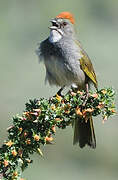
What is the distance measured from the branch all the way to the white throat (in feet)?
7.16

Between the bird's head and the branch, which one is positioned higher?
the bird's head

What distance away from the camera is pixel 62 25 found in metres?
8.05

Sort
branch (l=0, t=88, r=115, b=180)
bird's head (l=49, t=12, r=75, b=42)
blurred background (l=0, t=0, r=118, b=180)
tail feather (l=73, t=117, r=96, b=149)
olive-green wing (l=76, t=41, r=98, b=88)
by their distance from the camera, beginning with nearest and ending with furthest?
branch (l=0, t=88, r=115, b=180) → tail feather (l=73, t=117, r=96, b=149) → olive-green wing (l=76, t=41, r=98, b=88) → bird's head (l=49, t=12, r=75, b=42) → blurred background (l=0, t=0, r=118, b=180)

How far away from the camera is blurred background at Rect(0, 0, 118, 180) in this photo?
510 inches

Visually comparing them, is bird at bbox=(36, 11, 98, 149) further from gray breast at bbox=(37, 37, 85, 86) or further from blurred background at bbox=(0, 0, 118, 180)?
blurred background at bbox=(0, 0, 118, 180)

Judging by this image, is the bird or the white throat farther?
the white throat

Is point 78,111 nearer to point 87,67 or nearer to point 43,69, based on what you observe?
point 87,67

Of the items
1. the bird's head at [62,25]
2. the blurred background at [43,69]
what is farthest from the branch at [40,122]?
the blurred background at [43,69]

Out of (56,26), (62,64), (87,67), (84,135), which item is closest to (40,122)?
(84,135)

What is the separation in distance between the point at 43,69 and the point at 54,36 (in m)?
12.5

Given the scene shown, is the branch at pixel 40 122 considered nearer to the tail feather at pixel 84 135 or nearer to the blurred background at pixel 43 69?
the tail feather at pixel 84 135

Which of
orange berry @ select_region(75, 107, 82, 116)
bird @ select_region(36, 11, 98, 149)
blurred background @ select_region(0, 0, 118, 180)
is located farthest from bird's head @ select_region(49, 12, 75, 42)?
blurred background @ select_region(0, 0, 118, 180)

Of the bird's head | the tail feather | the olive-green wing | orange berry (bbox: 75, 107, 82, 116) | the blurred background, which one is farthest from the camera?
the blurred background

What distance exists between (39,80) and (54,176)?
23.5ft
